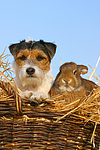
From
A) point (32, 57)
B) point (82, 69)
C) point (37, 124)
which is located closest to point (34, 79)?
point (32, 57)

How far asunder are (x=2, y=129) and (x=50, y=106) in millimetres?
796

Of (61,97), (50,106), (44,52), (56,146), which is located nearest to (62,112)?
(50,106)

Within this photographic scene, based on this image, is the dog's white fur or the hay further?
the dog's white fur

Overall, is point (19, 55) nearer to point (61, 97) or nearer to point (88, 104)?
point (61, 97)

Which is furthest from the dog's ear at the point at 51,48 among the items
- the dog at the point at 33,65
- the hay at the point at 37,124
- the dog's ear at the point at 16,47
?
the hay at the point at 37,124

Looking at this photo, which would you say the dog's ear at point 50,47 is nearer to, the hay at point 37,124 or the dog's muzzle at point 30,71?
the dog's muzzle at point 30,71

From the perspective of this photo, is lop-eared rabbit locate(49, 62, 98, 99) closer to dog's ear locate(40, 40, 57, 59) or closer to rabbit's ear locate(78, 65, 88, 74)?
rabbit's ear locate(78, 65, 88, 74)

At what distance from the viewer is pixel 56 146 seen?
3.41 meters

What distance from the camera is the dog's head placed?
4773 mm

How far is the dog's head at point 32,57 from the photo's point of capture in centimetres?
477

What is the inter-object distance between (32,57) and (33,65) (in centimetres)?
21

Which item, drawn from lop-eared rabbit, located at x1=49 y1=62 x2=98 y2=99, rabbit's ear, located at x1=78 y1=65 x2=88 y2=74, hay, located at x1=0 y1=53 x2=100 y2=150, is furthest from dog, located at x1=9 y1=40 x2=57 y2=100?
hay, located at x1=0 y1=53 x2=100 y2=150

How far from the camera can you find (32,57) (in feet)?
16.3

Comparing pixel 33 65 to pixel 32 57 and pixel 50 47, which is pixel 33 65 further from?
pixel 50 47
